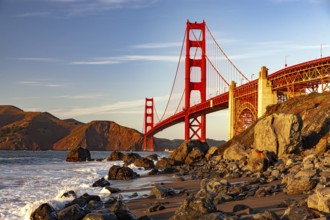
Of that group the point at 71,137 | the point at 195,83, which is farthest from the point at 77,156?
the point at 71,137

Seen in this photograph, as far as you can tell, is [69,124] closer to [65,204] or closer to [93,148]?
[93,148]

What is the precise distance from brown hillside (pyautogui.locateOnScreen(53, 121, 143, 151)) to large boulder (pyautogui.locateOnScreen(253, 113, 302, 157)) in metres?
136

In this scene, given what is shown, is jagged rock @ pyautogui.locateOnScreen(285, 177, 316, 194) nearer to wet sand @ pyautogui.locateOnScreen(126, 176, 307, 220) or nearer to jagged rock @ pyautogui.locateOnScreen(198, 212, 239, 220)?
wet sand @ pyautogui.locateOnScreen(126, 176, 307, 220)

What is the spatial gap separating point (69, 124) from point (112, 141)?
3460 centimetres

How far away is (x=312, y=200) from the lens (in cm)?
750

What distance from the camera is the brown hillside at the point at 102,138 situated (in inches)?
6471

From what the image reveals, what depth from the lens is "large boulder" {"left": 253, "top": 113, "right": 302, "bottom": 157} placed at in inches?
902

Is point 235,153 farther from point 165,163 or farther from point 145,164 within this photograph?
point 145,164

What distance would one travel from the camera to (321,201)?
730 cm

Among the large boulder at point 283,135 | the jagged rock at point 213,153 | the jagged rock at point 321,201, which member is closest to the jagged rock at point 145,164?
the jagged rock at point 213,153

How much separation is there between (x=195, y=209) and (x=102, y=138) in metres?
171

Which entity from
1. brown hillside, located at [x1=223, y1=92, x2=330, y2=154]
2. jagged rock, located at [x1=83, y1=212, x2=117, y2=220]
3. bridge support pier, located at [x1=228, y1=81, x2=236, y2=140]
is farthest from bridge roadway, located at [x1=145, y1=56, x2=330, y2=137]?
jagged rock, located at [x1=83, y1=212, x2=117, y2=220]

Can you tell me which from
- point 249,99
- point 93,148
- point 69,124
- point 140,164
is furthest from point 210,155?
point 69,124

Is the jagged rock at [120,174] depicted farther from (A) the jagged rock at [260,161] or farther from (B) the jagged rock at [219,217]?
(B) the jagged rock at [219,217]
